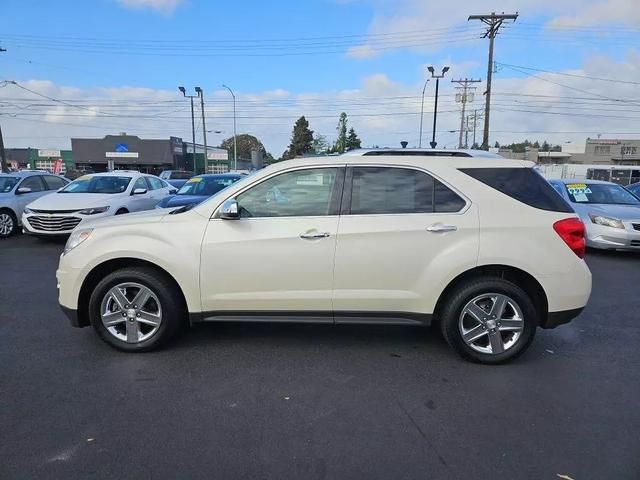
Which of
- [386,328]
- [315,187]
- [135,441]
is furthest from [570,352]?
[135,441]

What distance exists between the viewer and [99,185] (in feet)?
35.4

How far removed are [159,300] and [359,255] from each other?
1787 millimetres

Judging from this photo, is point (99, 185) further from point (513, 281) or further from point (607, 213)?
point (607, 213)

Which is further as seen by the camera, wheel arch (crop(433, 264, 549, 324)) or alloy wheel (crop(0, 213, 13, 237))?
alloy wheel (crop(0, 213, 13, 237))

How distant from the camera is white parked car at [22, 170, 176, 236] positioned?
9.31 metres

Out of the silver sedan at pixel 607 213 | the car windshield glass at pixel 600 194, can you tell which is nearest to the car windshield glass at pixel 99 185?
the silver sedan at pixel 607 213

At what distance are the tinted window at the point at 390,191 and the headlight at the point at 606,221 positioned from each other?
6916 mm

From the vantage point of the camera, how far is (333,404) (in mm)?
3254

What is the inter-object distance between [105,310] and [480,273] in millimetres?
3321

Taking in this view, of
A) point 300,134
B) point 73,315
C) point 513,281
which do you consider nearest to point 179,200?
point 73,315

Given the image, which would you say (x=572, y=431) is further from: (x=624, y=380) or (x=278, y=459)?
(x=278, y=459)

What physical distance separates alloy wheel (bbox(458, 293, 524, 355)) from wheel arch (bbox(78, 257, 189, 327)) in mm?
2463

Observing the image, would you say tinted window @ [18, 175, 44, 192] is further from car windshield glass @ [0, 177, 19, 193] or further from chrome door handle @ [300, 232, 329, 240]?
chrome door handle @ [300, 232, 329, 240]

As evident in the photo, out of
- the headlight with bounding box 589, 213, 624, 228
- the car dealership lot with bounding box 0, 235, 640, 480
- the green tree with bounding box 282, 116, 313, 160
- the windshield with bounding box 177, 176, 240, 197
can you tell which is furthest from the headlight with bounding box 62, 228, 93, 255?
the green tree with bounding box 282, 116, 313, 160
